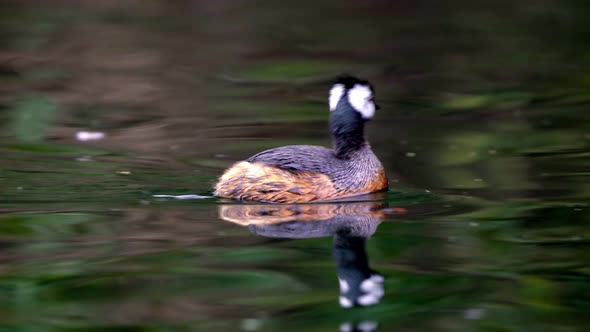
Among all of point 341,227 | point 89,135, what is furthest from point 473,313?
point 89,135

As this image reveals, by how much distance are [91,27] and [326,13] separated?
16.0ft

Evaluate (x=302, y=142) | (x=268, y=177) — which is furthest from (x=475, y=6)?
(x=268, y=177)

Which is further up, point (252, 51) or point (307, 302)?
point (252, 51)

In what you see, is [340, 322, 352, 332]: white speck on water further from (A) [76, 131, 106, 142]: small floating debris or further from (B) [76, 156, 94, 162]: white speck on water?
(A) [76, 131, 106, 142]: small floating debris

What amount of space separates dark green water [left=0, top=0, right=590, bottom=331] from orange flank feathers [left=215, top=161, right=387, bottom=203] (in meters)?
0.20

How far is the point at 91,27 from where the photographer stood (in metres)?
20.0

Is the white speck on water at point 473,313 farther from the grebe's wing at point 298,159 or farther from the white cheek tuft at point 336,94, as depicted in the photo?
the white cheek tuft at point 336,94

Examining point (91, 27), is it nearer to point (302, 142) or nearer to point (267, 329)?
point (302, 142)

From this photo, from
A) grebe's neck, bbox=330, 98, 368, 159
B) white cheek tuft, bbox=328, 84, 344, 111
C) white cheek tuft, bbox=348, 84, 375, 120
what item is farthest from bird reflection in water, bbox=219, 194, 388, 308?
white cheek tuft, bbox=328, 84, 344, 111

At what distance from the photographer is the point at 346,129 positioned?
989cm

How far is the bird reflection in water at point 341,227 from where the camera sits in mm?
6732

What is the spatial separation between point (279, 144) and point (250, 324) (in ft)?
20.7

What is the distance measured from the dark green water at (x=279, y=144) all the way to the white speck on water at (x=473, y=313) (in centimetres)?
2

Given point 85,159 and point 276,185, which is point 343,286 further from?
point 85,159
